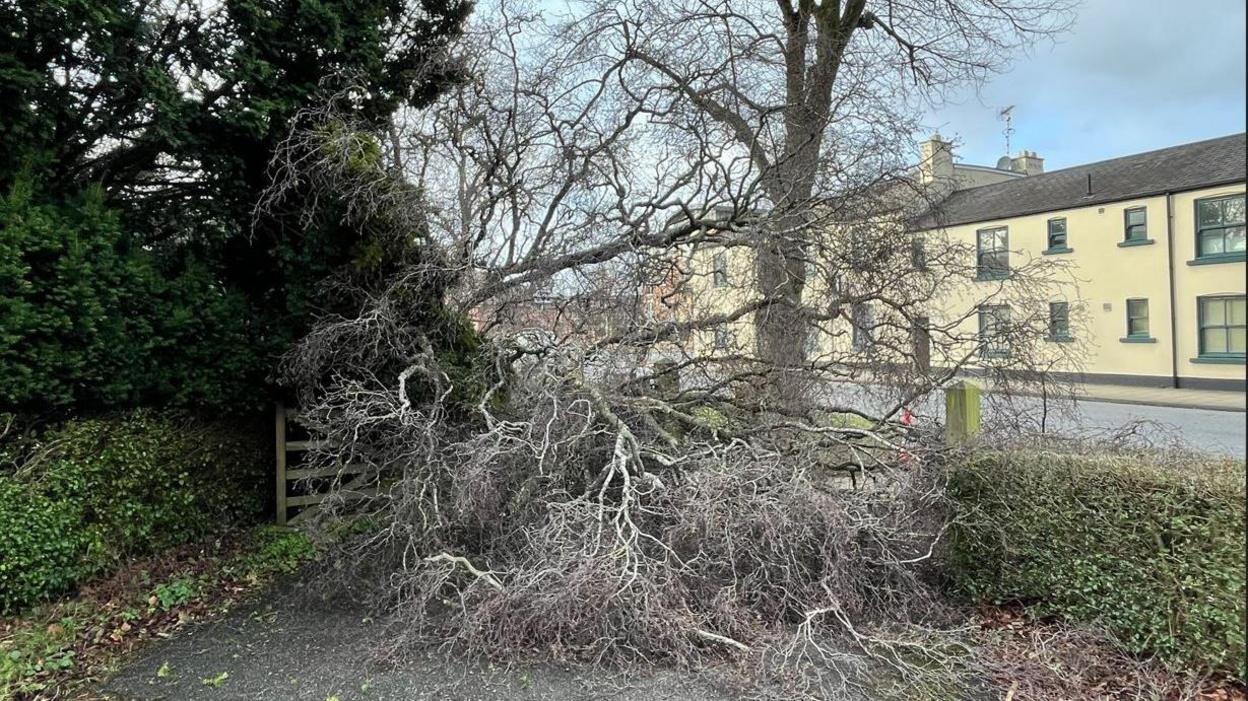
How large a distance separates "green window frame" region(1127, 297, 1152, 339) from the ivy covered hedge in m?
17.0

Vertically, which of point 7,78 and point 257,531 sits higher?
point 7,78

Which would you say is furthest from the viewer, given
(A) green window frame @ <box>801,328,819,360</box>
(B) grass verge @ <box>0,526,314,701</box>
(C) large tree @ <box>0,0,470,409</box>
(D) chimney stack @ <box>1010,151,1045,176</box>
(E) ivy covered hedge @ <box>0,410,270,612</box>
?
(D) chimney stack @ <box>1010,151,1045,176</box>

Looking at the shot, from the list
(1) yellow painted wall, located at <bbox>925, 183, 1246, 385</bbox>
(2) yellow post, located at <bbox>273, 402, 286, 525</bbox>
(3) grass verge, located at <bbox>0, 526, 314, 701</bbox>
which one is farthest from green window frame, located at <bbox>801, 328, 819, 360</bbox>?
(1) yellow painted wall, located at <bbox>925, 183, 1246, 385</bbox>

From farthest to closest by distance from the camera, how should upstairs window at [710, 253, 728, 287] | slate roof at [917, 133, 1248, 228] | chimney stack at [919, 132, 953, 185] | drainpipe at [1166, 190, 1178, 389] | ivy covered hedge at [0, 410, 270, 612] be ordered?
1. slate roof at [917, 133, 1248, 228]
2. drainpipe at [1166, 190, 1178, 389]
3. upstairs window at [710, 253, 728, 287]
4. chimney stack at [919, 132, 953, 185]
5. ivy covered hedge at [0, 410, 270, 612]

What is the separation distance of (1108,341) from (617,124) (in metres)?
12.8

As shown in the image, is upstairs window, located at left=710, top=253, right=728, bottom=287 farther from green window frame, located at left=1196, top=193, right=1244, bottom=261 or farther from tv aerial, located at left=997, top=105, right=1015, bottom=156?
green window frame, located at left=1196, top=193, right=1244, bottom=261

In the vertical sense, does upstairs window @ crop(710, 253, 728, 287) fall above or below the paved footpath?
above

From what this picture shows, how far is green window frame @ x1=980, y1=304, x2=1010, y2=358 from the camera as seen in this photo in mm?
5887

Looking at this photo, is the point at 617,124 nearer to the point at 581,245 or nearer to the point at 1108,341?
the point at 581,245

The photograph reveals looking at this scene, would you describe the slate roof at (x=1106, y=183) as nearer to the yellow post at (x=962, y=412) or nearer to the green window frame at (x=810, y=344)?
the green window frame at (x=810, y=344)

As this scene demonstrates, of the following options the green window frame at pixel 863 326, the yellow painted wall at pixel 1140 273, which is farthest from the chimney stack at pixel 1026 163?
the green window frame at pixel 863 326

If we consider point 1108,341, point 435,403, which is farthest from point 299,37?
point 1108,341

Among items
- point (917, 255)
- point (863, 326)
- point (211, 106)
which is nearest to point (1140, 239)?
point (917, 255)

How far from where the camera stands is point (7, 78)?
162 inches
